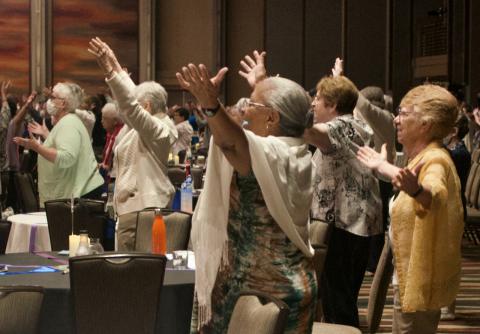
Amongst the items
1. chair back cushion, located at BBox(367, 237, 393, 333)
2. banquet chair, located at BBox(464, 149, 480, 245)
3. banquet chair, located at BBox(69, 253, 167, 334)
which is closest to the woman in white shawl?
banquet chair, located at BBox(69, 253, 167, 334)

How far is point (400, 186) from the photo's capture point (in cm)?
379

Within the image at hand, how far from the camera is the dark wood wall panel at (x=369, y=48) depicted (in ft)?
59.2

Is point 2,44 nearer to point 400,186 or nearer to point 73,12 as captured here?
point 73,12

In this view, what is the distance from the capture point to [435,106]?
4.08m

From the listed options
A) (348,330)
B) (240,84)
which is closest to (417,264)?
(348,330)

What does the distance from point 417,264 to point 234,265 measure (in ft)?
2.49

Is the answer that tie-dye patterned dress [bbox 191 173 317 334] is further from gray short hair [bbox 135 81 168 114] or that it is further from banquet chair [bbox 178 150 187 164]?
banquet chair [bbox 178 150 187 164]

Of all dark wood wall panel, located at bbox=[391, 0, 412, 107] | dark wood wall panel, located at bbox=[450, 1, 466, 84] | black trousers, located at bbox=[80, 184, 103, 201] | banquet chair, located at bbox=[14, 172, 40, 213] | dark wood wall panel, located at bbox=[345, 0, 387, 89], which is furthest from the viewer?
dark wood wall panel, located at bbox=[345, 0, 387, 89]

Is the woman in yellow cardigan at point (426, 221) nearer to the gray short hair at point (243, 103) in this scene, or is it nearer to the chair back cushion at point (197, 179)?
the gray short hair at point (243, 103)

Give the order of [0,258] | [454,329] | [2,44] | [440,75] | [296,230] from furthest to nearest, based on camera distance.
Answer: [2,44] → [440,75] → [454,329] → [0,258] → [296,230]

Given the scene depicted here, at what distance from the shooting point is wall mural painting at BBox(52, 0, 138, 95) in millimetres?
21922

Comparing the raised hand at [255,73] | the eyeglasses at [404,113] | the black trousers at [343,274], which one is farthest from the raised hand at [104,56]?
the eyeglasses at [404,113]

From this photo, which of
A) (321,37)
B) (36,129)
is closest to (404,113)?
(36,129)

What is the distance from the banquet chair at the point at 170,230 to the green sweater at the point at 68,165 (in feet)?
4.69
